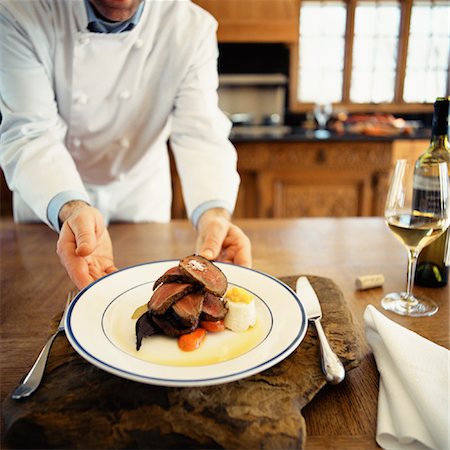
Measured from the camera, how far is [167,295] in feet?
2.11

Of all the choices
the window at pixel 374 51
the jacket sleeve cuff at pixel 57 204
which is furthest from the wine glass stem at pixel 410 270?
the window at pixel 374 51

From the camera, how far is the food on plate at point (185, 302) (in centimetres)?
63

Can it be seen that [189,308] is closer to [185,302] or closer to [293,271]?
[185,302]

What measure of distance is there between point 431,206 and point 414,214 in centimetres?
5

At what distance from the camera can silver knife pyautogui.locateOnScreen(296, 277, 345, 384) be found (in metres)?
0.58

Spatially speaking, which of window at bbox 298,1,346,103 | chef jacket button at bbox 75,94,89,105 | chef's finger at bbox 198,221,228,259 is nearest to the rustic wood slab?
chef's finger at bbox 198,221,228,259

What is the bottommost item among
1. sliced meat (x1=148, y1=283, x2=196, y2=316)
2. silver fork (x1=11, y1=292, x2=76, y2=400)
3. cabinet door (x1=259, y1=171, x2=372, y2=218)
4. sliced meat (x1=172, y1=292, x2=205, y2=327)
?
cabinet door (x1=259, y1=171, x2=372, y2=218)

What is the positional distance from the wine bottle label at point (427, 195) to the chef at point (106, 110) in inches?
14.0

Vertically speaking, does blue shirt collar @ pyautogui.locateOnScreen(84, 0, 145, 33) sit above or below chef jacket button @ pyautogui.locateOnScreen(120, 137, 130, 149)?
above

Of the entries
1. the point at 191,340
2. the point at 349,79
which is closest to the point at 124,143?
the point at 191,340

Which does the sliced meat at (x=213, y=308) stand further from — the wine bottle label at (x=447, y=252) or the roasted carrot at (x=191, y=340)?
the wine bottle label at (x=447, y=252)

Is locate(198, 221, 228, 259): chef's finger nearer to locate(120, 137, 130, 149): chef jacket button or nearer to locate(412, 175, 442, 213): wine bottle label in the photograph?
locate(412, 175, 442, 213): wine bottle label

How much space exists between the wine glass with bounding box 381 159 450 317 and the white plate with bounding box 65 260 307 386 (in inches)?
10.3

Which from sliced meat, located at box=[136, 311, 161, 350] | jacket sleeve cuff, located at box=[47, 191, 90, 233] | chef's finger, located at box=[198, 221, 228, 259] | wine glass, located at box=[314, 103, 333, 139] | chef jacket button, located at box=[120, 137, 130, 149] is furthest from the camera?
wine glass, located at box=[314, 103, 333, 139]
